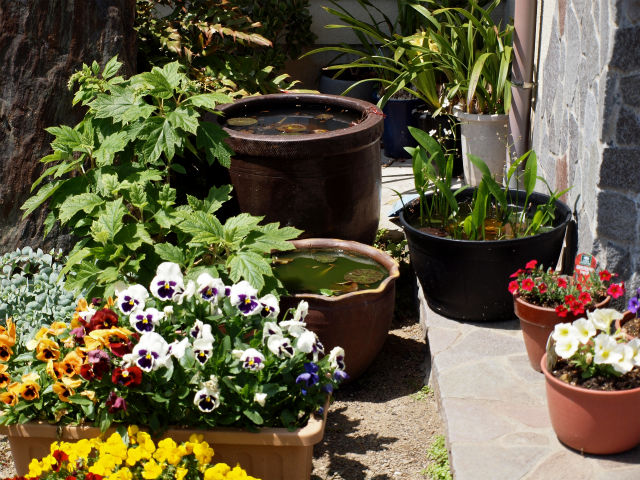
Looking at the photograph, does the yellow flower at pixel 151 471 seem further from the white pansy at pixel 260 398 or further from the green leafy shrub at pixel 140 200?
the green leafy shrub at pixel 140 200

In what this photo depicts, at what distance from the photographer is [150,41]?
16.9ft

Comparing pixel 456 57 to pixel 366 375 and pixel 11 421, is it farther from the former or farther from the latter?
pixel 11 421

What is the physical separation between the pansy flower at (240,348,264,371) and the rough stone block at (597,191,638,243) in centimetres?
153

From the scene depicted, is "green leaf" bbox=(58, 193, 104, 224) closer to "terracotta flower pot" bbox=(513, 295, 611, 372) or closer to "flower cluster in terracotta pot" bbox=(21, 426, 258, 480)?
"flower cluster in terracotta pot" bbox=(21, 426, 258, 480)

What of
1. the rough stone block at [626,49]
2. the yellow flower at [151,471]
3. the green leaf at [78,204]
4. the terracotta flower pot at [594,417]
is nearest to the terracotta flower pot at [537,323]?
the terracotta flower pot at [594,417]

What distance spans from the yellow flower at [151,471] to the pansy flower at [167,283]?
569mm

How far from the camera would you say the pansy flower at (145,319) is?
2793mm

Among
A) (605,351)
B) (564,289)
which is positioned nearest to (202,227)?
(564,289)

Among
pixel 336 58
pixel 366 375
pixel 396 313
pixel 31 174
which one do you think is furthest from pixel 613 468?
pixel 336 58

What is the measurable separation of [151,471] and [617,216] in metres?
1.99

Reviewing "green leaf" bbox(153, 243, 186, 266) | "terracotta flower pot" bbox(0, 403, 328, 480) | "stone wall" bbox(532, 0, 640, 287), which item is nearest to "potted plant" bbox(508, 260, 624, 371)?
"stone wall" bbox(532, 0, 640, 287)

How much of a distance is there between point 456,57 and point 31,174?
283cm

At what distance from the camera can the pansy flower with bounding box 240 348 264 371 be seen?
2709 millimetres

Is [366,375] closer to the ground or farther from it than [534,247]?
closer to the ground
